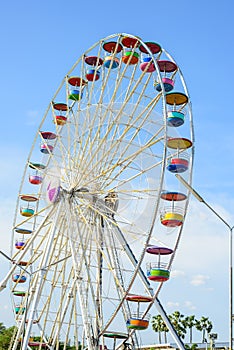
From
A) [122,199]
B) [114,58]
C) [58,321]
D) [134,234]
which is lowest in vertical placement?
[58,321]

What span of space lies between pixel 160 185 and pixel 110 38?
346 inches

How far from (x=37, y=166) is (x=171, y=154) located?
8.39 m

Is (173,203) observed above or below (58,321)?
above

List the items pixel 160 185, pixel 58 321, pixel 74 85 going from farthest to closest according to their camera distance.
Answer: pixel 74 85 → pixel 58 321 → pixel 160 185

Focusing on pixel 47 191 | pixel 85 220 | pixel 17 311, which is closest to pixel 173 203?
pixel 85 220

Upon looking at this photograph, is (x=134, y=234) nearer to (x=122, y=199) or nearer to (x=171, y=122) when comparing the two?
(x=122, y=199)

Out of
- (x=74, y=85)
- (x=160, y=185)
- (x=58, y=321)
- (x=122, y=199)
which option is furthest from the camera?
(x=74, y=85)

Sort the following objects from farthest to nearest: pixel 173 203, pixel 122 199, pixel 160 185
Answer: pixel 122 199, pixel 173 203, pixel 160 185

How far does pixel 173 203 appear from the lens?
23.9 metres

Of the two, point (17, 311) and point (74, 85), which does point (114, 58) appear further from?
point (17, 311)

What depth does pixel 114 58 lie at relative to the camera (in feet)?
90.6

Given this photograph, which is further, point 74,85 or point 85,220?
point 74,85

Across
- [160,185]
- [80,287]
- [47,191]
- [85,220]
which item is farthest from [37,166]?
[160,185]

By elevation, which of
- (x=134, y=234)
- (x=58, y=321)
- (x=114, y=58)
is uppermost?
(x=114, y=58)
